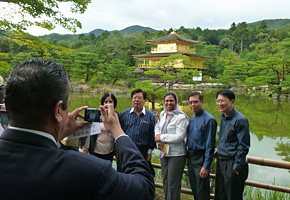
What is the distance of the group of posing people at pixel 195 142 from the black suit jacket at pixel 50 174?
1.50m

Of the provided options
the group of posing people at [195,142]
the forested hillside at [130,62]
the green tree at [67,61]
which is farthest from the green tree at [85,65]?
the group of posing people at [195,142]

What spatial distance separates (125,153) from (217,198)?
1.76 meters

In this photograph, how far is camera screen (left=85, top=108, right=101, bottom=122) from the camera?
2.85 ft

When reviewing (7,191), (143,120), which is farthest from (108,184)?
(143,120)

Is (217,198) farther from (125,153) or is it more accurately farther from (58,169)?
(58,169)

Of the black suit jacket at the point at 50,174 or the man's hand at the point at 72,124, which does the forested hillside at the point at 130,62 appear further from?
the black suit jacket at the point at 50,174

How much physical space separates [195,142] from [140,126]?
0.57 metres

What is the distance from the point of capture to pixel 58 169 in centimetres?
57

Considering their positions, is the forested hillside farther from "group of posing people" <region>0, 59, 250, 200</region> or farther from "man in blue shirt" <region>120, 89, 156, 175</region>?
"group of posing people" <region>0, 59, 250, 200</region>

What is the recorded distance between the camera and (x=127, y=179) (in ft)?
2.06

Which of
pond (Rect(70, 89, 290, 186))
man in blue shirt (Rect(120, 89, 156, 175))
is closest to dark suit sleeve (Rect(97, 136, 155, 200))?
man in blue shirt (Rect(120, 89, 156, 175))

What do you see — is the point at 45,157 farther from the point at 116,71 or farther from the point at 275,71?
the point at 116,71

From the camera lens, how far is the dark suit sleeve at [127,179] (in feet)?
1.93

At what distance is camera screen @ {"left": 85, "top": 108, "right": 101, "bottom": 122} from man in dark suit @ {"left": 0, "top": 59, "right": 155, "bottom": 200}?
194 mm
